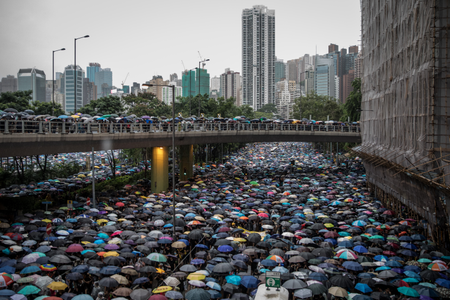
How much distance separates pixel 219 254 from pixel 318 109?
84524mm

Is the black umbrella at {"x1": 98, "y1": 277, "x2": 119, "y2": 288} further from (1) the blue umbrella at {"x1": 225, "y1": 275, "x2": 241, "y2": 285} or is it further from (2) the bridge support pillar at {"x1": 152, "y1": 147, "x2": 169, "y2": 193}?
(2) the bridge support pillar at {"x1": 152, "y1": 147, "x2": 169, "y2": 193}

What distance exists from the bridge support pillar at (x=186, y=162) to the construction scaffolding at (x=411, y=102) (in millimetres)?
18233

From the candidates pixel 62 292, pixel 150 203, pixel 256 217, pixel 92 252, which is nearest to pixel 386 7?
pixel 256 217

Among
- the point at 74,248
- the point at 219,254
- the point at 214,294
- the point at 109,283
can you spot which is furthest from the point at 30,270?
the point at 219,254

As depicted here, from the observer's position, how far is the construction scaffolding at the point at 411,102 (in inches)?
788

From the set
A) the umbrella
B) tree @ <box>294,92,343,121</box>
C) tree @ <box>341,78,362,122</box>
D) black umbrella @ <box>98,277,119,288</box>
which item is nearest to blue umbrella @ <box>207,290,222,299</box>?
the umbrella

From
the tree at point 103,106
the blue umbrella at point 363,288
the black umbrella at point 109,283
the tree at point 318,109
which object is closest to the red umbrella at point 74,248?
the black umbrella at point 109,283

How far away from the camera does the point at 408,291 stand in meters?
13.1

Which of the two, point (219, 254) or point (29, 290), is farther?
point (219, 254)

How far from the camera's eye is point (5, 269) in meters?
14.6

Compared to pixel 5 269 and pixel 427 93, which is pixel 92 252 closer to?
pixel 5 269

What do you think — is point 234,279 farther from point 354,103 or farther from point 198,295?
point 354,103

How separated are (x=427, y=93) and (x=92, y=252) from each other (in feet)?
56.4

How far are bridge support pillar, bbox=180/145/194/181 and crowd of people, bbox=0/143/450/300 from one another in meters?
15.8
